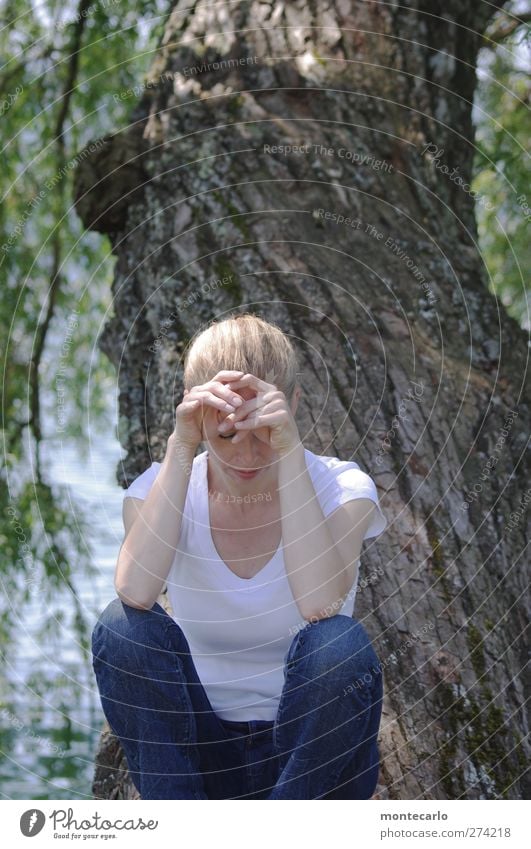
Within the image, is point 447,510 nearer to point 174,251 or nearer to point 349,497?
point 349,497

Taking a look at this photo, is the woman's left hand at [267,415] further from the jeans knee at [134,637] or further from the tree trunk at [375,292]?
the tree trunk at [375,292]

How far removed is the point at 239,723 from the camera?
1.97 metres

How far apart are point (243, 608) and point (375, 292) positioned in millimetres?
1035

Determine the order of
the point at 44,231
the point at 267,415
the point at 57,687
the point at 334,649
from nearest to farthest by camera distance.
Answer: the point at 334,649 < the point at 267,415 < the point at 57,687 < the point at 44,231

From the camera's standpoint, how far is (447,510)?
2.36m

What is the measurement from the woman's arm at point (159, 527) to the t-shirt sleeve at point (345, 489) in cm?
28

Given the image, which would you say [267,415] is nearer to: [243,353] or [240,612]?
[243,353]

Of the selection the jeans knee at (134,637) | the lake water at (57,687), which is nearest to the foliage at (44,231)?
the lake water at (57,687)

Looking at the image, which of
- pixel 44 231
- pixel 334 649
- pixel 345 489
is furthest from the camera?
pixel 44 231

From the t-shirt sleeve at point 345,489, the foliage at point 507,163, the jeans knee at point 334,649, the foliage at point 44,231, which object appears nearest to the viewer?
the jeans knee at point 334,649

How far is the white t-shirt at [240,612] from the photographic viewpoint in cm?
195

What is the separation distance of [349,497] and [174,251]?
1.11m

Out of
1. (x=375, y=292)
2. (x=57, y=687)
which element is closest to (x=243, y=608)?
(x=375, y=292)

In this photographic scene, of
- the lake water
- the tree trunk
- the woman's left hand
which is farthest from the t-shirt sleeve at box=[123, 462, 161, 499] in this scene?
the lake water
